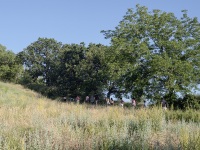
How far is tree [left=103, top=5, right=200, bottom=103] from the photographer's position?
30.0 meters

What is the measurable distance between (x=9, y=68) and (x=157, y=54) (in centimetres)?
3251

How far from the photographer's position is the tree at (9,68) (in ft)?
178

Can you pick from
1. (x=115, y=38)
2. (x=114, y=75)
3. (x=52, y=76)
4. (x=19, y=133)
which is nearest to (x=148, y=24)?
(x=115, y=38)

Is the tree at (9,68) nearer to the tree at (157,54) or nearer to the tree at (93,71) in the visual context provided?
the tree at (93,71)

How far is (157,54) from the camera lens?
3158cm

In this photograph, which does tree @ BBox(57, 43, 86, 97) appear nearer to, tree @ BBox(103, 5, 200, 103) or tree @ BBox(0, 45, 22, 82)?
tree @ BBox(0, 45, 22, 82)

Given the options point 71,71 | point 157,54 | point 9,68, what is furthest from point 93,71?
point 157,54

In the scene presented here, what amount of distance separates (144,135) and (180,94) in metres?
24.5

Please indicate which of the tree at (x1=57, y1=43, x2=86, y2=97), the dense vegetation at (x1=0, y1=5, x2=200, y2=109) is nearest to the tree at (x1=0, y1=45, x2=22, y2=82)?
the tree at (x1=57, y1=43, x2=86, y2=97)

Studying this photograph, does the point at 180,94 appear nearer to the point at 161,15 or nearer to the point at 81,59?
the point at 161,15

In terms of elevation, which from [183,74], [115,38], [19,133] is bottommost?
[19,133]

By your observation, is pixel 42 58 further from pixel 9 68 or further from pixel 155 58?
pixel 155 58

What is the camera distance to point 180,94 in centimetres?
3122

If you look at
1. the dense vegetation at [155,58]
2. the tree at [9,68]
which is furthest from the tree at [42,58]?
the dense vegetation at [155,58]
